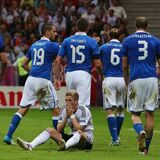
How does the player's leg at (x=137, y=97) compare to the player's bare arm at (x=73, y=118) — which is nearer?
the player's leg at (x=137, y=97)

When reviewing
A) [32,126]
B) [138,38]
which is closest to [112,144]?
[138,38]

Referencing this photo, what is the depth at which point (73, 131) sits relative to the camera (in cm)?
1617

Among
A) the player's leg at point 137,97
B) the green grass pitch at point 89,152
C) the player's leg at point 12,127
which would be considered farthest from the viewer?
the player's leg at point 12,127

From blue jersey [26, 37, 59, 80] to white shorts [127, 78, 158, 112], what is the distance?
2382mm

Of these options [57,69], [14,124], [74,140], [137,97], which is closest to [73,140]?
[74,140]

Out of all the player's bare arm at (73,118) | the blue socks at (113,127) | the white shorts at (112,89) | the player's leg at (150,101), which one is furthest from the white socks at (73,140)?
the white shorts at (112,89)

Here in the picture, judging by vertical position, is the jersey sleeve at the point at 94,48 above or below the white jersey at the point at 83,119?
above

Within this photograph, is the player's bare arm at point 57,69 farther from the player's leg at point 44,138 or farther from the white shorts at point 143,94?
the white shorts at point 143,94

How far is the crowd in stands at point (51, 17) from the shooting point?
111 ft

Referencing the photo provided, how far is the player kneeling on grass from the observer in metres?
15.7


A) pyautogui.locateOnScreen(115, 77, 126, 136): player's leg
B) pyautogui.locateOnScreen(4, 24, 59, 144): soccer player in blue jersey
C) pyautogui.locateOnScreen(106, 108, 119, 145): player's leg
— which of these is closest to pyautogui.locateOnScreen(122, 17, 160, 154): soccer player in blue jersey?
pyautogui.locateOnScreen(106, 108, 119, 145): player's leg

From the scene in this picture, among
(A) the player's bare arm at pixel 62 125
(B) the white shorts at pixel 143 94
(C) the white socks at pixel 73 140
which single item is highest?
(B) the white shorts at pixel 143 94

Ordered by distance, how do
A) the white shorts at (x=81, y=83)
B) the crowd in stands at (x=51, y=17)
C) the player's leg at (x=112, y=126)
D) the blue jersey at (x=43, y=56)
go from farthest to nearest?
the crowd in stands at (x=51, y=17), the player's leg at (x=112, y=126), the blue jersey at (x=43, y=56), the white shorts at (x=81, y=83)

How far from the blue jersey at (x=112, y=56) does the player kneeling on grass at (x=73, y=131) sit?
219cm
